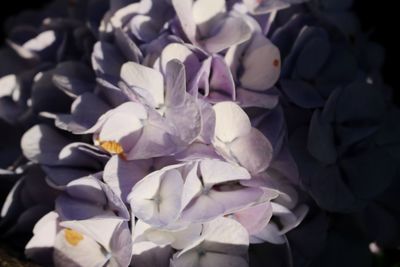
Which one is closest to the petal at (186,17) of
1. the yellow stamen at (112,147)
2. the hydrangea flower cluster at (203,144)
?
the hydrangea flower cluster at (203,144)

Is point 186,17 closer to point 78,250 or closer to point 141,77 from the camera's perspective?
point 141,77

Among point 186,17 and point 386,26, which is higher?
point 186,17

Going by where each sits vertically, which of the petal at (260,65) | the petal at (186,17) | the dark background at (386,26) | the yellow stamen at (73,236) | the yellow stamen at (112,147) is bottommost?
the dark background at (386,26)

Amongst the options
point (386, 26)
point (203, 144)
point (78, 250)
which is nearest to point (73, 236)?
point (78, 250)

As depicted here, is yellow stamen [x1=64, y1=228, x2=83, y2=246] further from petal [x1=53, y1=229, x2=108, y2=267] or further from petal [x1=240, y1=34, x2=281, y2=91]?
petal [x1=240, y1=34, x2=281, y2=91]

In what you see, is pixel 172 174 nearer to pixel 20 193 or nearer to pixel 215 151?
pixel 215 151

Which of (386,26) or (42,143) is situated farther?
(386,26)

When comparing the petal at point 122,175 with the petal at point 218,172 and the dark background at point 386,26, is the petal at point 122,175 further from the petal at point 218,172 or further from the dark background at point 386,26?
the dark background at point 386,26

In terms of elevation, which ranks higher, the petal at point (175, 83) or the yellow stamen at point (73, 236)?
the petal at point (175, 83)
